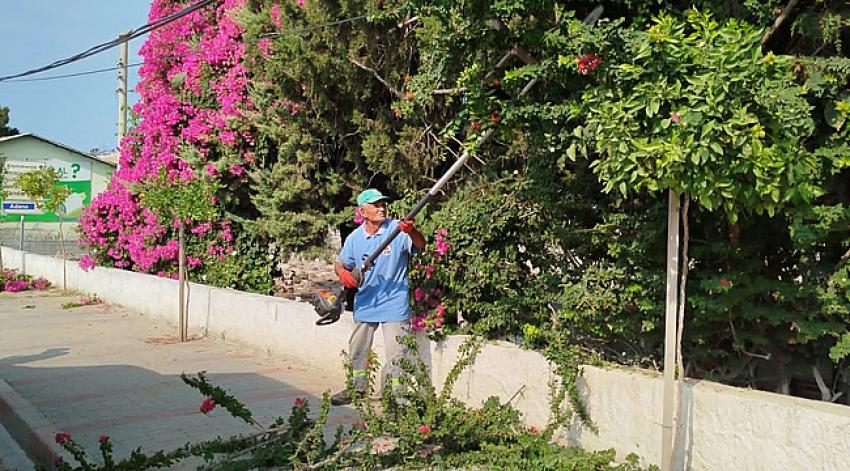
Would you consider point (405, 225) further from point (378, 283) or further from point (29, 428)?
point (29, 428)

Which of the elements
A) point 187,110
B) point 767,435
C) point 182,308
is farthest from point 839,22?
point 187,110

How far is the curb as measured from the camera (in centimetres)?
557

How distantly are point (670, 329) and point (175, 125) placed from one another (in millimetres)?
10167

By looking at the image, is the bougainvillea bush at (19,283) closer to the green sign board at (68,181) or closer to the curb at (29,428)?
the curb at (29,428)

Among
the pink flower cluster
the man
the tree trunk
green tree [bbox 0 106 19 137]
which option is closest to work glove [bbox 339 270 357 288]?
the man

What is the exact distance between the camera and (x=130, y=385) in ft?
24.9

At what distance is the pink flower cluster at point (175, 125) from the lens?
427 inches

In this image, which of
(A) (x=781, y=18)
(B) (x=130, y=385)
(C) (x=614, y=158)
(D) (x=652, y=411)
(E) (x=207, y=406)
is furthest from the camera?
(B) (x=130, y=385)

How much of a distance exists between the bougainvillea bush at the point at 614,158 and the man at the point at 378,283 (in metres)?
0.26

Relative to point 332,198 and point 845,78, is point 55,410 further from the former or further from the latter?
point 845,78

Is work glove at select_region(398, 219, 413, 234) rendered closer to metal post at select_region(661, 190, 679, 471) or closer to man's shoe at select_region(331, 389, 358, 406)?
man's shoe at select_region(331, 389, 358, 406)

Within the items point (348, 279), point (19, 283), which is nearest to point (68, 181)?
point (19, 283)

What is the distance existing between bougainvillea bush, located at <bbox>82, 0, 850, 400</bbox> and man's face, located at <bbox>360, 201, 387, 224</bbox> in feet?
1.52

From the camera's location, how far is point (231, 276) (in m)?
11.1
